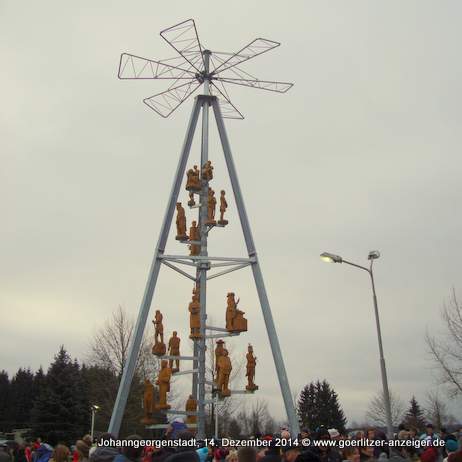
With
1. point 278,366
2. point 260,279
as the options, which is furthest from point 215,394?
point 260,279

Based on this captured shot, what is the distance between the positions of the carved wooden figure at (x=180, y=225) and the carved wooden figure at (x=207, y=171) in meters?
1.42

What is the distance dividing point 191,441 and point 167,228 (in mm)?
14054

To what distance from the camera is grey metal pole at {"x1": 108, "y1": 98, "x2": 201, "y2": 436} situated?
17547 mm

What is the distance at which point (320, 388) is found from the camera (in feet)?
177

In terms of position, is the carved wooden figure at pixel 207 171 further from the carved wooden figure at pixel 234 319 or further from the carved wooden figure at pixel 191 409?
the carved wooden figure at pixel 191 409

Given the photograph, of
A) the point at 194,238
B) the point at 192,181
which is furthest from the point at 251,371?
the point at 192,181

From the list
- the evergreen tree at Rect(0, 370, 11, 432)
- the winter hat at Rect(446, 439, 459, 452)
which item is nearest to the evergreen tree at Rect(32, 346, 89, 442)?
the evergreen tree at Rect(0, 370, 11, 432)

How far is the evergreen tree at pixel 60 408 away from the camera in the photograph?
124 feet

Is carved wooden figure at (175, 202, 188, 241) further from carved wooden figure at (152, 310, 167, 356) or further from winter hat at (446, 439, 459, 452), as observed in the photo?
winter hat at (446, 439, 459, 452)

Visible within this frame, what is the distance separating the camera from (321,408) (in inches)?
2047

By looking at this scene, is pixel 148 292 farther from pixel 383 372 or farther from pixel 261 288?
pixel 383 372

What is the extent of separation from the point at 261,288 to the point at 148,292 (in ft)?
12.1

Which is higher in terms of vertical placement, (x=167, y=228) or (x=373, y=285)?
(x=167, y=228)

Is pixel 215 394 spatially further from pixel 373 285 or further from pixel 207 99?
pixel 207 99
